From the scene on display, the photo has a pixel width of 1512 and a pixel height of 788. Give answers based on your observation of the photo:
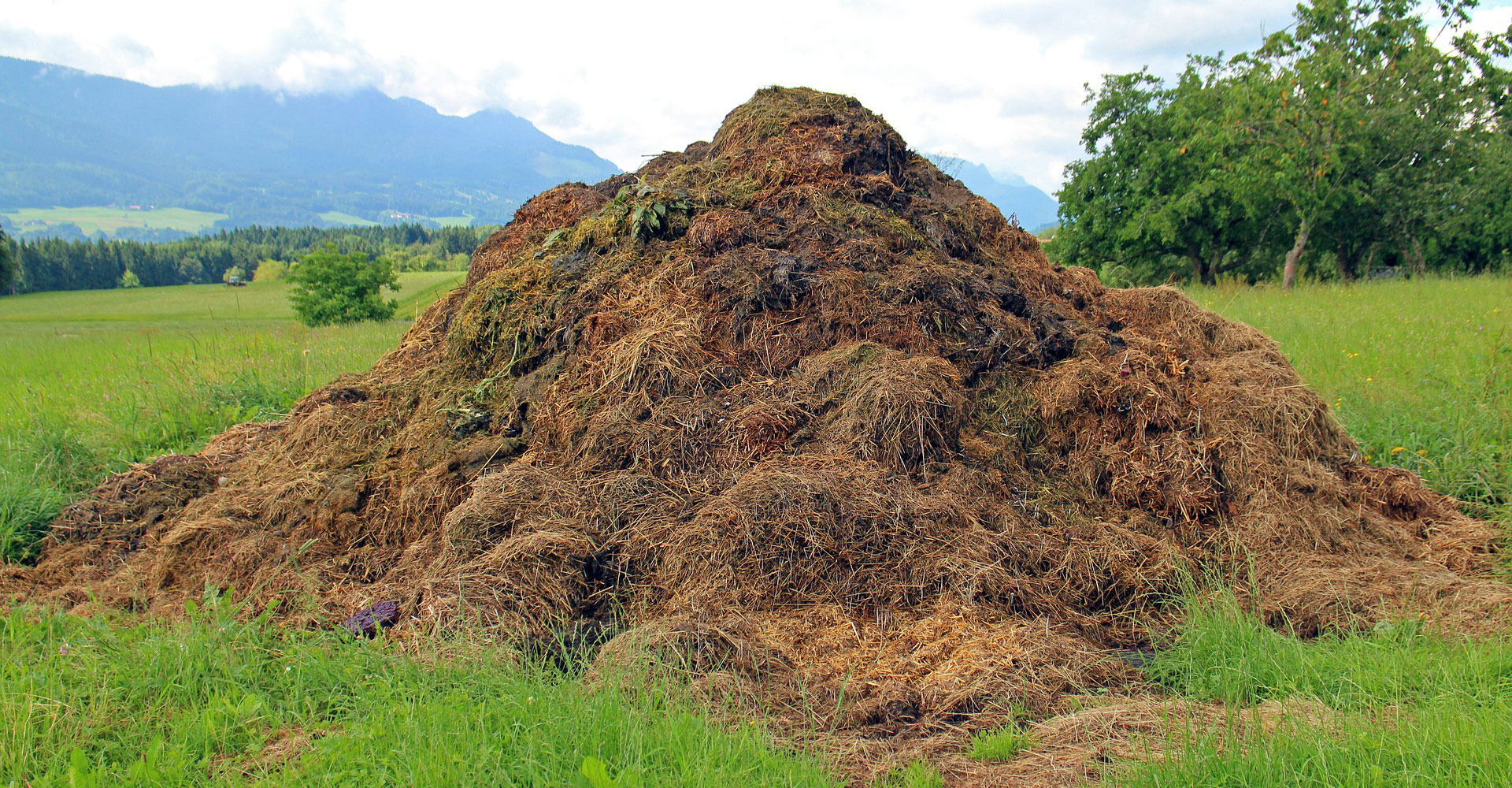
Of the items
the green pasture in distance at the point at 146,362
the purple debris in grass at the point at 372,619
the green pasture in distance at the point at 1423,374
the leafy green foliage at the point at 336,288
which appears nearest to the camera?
the purple debris in grass at the point at 372,619

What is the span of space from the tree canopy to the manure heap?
42.6ft

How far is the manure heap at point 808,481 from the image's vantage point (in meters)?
3.24

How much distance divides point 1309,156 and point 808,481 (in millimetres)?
16471

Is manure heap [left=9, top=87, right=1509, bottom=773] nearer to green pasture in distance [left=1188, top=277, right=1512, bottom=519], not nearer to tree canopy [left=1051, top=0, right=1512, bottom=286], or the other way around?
green pasture in distance [left=1188, top=277, right=1512, bottom=519]

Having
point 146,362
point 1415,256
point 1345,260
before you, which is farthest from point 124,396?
point 1345,260

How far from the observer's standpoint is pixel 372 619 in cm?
326

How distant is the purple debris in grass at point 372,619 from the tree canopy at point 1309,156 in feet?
54.4

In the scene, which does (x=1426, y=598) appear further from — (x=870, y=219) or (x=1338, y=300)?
(x=1338, y=300)

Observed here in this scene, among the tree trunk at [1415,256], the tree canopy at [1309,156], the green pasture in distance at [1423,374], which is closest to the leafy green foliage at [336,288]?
the tree canopy at [1309,156]

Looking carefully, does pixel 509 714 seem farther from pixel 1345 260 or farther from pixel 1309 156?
pixel 1345 260

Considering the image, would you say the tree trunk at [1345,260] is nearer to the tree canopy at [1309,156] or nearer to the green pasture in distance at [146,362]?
the tree canopy at [1309,156]

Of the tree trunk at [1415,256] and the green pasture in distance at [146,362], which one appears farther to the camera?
the tree trunk at [1415,256]

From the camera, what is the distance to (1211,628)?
3.04m

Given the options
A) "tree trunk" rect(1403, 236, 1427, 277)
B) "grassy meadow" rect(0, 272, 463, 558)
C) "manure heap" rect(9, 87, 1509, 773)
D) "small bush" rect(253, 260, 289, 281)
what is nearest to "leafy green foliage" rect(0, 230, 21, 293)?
"small bush" rect(253, 260, 289, 281)
